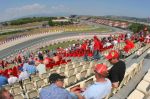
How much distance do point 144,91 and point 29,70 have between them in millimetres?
7090

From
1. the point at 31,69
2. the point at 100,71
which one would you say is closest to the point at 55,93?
the point at 100,71

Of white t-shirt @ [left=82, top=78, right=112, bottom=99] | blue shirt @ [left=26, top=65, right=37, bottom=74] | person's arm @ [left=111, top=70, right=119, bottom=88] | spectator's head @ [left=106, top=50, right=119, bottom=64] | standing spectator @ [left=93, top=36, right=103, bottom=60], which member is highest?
spectator's head @ [left=106, top=50, right=119, bottom=64]

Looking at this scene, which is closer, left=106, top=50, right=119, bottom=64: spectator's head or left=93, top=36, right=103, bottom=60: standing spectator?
left=106, top=50, right=119, bottom=64: spectator's head

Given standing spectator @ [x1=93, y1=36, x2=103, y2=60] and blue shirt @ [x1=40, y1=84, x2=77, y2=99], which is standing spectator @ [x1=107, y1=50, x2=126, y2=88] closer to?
blue shirt @ [x1=40, y1=84, x2=77, y2=99]

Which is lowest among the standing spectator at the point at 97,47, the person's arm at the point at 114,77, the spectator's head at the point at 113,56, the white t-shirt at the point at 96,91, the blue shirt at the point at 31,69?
the standing spectator at the point at 97,47

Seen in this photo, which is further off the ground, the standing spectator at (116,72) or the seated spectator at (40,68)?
the standing spectator at (116,72)

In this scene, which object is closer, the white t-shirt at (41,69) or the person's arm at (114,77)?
the person's arm at (114,77)

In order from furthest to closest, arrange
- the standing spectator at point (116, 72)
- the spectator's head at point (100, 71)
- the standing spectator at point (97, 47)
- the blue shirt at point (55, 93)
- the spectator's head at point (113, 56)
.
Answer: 1. the standing spectator at point (97, 47)
2. the standing spectator at point (116, 72)
3. the spectator's head at point (113, 56)
4. the spectator's head at point (100, 71)
5. the blue shirt at point (55, 93)

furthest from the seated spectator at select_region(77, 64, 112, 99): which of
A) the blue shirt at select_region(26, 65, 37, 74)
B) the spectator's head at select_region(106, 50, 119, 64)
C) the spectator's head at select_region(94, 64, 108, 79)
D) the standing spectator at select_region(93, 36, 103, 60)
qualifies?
the standing spectator at select_region(93, 36, 103, 60)

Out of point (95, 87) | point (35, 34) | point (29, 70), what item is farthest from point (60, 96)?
point (35, 34)

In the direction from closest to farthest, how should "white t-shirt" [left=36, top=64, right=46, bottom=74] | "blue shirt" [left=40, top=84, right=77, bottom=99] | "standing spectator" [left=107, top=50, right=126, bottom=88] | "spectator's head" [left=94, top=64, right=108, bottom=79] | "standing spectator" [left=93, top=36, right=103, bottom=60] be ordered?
"blue shirt" [left=40, top=84, right=77, bottom=99], "spectator's head" [left=94, top=64, right=108, bottom=79], "standing spectator" [left=107, top=50, right=126, bottom=88], "white t-shirt" [left=36, top=64, right=46, bottom=74], "standing spectator" [left=93, top=36, right=103, bottom=60]

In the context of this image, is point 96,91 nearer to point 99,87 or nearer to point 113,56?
point 99,87

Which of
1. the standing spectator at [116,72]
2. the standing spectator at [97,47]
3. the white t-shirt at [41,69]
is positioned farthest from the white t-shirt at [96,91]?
the standing spectator at [97,47]

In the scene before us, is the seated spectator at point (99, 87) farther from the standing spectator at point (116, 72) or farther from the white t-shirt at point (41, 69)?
the white t-shirt at point (41, 69)
